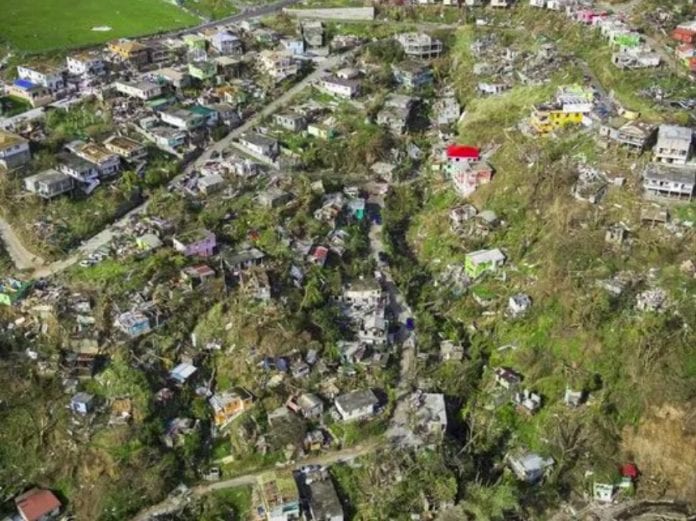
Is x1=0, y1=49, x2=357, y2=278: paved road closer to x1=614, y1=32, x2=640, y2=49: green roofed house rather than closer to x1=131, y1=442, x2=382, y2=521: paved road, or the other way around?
x1=131, y1=442, x2=382, y2=521: paved road

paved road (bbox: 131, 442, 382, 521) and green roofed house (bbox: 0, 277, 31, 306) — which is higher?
green roofed house (bbox: 0, 277, 31, 306)

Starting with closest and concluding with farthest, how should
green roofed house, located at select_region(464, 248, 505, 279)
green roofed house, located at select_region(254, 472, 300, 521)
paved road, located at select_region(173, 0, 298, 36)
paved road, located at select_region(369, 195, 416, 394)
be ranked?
green roofed house, located at select_region(254, 472, 300, 521), paved road, located at select_region(369, 195, 416, 394), green roofed house, located at select_region(464, 248, 505, 279), paved road, located at select_region(173, 0, 298, 36)

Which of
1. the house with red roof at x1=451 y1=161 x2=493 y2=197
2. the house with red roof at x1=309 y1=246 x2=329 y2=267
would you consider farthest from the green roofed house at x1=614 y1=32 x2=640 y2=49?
the house with red roof at x1=309 y1=246 x2=329 y2=267

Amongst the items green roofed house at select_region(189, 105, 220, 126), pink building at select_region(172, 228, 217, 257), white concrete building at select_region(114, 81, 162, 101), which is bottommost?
pink building at select_region(172, 228, 217, 257)

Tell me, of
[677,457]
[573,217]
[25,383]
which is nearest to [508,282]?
[573,217]

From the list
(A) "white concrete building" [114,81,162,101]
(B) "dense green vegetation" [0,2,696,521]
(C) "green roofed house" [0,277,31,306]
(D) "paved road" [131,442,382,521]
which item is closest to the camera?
(D) "paved road" [131,442,382,521]

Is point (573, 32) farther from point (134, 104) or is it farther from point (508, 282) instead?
point (134, 104)

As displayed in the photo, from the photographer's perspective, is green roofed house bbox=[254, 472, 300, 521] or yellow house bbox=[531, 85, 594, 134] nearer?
green roofed house bbox=[254, 472, 300, 521]

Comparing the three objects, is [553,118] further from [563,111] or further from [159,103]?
[159,103]

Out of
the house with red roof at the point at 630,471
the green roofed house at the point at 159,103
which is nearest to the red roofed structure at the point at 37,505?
the house with red roof at the point at 630,471
